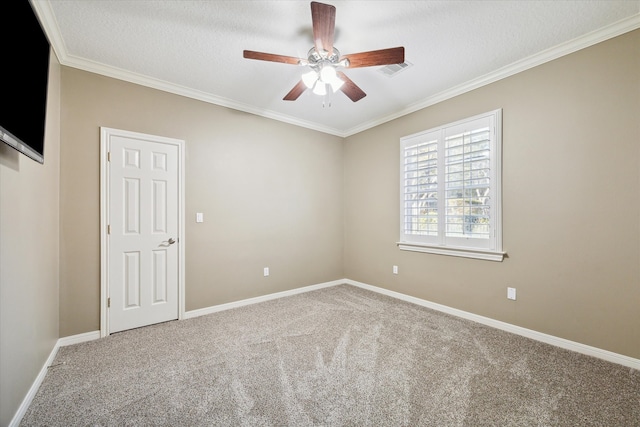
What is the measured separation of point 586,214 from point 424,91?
209 cm

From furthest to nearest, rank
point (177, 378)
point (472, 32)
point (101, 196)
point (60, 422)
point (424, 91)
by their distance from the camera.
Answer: point (424, 91), point (101, 196), point (472, 32), point (177, 378), point (60, 422)

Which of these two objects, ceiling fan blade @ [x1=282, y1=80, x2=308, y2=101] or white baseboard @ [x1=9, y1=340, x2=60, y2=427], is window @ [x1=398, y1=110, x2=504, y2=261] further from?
white baseboard @ [x1=9, y1=340, x2=60, y2=427]

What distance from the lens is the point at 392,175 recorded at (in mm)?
3973

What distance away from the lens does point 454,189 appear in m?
3.17

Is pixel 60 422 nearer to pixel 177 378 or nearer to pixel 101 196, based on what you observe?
pixel 177 378

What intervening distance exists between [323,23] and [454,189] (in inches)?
92.6

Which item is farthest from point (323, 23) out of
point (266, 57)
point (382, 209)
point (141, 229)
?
point (382, 209)

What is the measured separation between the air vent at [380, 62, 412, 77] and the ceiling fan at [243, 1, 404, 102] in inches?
20.8

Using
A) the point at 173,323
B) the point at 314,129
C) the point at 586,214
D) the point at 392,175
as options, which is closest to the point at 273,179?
the point at 314,129

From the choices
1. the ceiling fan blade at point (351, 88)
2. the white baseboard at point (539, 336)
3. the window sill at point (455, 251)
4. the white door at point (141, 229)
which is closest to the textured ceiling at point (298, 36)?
the ceiling fan blade at point (351, 88)

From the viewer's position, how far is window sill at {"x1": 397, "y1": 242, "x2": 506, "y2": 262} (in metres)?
2.85

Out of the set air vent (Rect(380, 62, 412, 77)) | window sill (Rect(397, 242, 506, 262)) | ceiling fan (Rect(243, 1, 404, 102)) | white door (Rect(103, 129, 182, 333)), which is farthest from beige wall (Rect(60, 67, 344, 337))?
air vent (Rect(380, 62, 412, 77))

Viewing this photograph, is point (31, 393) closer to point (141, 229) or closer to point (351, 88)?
point (141, 229)

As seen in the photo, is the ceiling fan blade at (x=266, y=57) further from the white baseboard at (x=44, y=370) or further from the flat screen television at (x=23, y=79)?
the white baseboard at (x=44, y=370)
